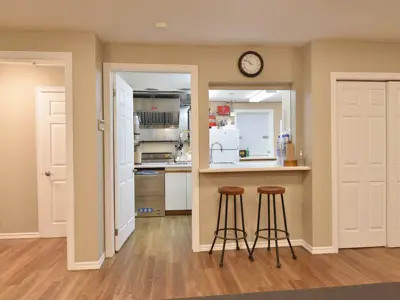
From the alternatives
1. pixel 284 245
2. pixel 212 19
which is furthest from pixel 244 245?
pixel 212 19

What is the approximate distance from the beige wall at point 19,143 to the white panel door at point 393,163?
4270 millimetres

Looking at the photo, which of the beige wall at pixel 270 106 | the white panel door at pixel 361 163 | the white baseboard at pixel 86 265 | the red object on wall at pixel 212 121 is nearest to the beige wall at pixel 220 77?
the white panel door at pixel 361 163

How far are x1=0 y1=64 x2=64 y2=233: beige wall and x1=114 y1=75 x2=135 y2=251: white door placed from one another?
100 cm

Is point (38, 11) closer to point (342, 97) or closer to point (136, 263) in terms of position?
point (136, 263)

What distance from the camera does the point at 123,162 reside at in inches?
151

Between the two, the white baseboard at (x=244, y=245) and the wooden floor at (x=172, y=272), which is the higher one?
the white baseboard at (x=244, y=245)

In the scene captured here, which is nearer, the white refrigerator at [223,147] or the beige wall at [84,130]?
the beige wall at [84,130]

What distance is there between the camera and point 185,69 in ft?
11.5

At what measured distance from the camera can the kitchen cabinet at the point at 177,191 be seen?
5.41 metres

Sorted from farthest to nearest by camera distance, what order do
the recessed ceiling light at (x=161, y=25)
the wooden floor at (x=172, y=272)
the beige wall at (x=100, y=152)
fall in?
the beige wall at (x=100, y=152), the recessed ceiling light at (x=161, y=25), the wooden floor at (x=172, y=272)

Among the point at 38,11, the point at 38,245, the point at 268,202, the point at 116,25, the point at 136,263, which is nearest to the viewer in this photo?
the point at 38,11

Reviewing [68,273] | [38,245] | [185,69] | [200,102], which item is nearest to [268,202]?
[200,102]

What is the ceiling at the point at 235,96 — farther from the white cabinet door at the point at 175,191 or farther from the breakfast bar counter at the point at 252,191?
the breakfast bar counter at the point at 252,191

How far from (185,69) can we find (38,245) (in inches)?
115
